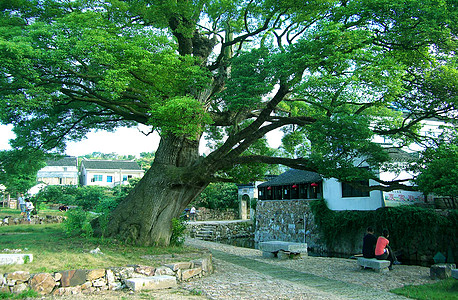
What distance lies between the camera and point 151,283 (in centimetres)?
678

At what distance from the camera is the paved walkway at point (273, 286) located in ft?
22.1

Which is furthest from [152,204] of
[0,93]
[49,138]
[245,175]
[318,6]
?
[318,6]

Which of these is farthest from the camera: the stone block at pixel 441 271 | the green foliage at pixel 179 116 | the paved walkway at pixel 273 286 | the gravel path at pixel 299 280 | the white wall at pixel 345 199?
the white wall at pixel 345 199

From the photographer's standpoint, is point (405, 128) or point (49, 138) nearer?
point (405, 128)

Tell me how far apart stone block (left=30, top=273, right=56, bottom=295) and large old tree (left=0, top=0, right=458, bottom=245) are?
4166mm

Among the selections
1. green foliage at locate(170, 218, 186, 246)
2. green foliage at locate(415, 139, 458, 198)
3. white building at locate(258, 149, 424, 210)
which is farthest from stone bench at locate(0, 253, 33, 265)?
white building at locate(258, 149, 424, 210)

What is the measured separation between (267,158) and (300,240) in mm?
11539

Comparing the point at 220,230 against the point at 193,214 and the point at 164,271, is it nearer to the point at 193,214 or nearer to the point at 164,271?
the point at 193,214

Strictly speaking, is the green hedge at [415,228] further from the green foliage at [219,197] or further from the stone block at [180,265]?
the green foliage at [219,197]

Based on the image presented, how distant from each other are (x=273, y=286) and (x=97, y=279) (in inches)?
139

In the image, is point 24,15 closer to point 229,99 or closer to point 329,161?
point 229,99

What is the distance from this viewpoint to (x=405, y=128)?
10.6m

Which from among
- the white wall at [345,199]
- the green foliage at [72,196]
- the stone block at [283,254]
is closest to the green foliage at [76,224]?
the stone block at [283,254]

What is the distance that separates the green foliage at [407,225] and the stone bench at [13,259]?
557 inches
